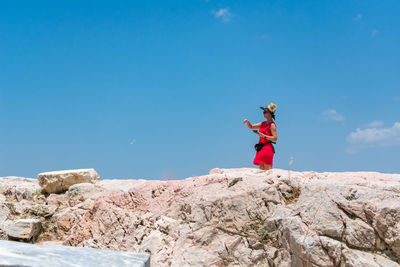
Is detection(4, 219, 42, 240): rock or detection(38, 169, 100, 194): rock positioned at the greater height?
detection(38, 169, 100, 194): rock

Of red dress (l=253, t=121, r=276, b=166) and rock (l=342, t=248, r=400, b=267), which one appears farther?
red dress (l=253, t=121, r=276, b=166)

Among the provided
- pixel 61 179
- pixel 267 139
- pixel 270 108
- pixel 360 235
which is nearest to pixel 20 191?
pixel 61 179

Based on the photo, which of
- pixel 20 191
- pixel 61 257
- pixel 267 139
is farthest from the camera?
pixel 20 191

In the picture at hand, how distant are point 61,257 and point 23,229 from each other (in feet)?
18.1

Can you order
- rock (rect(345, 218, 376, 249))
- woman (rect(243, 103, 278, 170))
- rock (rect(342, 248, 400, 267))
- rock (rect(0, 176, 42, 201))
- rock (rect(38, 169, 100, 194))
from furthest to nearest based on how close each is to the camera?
rock (rect(38, 169, 100, 194)) < rock (rect(0, 176, 42, 201)) < woman (rect(243, 103, 278, 170)) < rock (rect(345, 218, 376, 249)) < rock (rect(342, 248, 400, 267))

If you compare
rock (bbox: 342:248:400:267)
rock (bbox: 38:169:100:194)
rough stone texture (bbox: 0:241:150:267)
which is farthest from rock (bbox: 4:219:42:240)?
rock (bbox: 342:248:400:267)

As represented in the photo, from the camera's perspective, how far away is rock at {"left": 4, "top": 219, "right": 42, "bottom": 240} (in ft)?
26.0

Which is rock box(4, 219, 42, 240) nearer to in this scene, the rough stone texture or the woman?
the rough stone texture

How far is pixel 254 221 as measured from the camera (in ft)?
19.2

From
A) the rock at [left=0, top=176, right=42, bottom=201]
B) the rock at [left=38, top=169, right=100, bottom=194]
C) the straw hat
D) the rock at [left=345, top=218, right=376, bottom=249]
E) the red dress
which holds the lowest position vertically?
the rock at [left=345, top=218, right=376, bottom=249]

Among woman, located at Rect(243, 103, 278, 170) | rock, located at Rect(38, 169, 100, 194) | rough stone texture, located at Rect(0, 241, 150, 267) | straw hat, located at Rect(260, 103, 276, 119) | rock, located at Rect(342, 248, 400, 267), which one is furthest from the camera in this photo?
rock, located at Rect(38, 169, 100, 194)

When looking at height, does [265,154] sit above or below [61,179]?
above

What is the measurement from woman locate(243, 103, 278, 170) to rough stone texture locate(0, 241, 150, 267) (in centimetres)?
570

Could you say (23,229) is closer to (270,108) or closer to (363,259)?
(270,108)
